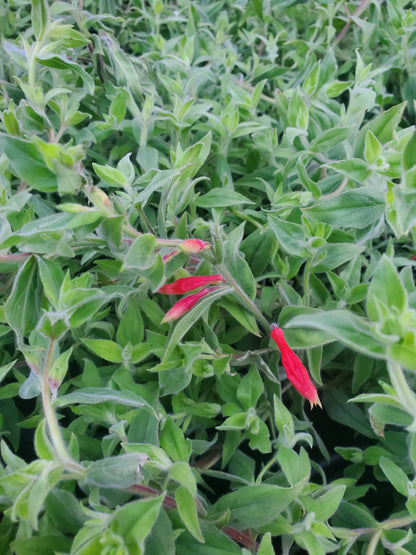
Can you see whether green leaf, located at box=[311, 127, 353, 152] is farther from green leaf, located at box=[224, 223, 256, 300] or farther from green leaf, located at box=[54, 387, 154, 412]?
green leaf, located at box=[54, 387, 154, 412]

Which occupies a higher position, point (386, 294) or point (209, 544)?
point (386, 294)

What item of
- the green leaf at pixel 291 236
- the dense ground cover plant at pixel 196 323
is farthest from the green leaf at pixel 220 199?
the green leaf at pixel 291 236

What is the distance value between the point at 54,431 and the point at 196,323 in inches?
12.0

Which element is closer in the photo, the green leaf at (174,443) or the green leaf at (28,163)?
the green leaf at (28,163)

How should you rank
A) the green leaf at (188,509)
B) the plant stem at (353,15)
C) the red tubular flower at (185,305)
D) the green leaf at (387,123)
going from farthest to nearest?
the plant stem at (353,15) < the green leaf at (387,123) < the red tubular flower at (185,305) < the green leaf at (188,509)

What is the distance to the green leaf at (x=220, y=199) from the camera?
776 millimetres

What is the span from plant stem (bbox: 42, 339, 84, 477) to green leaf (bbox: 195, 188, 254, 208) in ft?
1.05

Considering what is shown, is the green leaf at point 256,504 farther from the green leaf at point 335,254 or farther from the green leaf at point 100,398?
the green leaf at point 335,254

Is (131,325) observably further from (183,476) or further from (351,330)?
(351,330)

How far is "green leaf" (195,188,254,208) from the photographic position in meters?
0.78

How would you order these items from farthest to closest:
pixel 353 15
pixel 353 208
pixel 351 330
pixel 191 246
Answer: pixel 353 15, pixel 353 208, pixel 191 246, pixel 351 330

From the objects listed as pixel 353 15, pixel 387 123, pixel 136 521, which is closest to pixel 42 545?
pixel 136 521

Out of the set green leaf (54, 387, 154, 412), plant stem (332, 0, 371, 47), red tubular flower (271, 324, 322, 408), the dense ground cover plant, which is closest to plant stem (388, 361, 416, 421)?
the dense ground cover plant

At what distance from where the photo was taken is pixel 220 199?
79 centimetres
